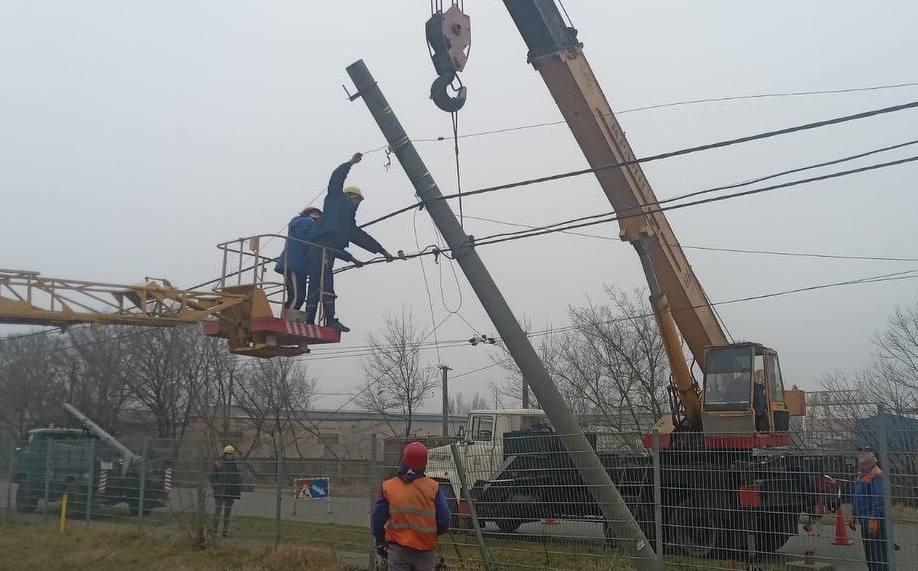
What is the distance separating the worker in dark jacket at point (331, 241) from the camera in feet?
37.6

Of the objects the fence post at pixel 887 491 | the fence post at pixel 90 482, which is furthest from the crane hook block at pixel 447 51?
the fence post at pixel 90 482

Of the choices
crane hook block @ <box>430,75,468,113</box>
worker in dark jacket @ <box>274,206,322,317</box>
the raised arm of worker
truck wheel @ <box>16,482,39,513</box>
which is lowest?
truck wheel @ <box>16,482,39,513</box>

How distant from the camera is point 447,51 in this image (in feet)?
34.4

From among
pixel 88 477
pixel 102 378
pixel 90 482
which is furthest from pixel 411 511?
pixel 102 378

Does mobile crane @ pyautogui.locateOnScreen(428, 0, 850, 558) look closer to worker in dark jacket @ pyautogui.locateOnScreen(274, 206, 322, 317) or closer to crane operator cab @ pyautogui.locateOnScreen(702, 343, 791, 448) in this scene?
crane operator cab @ pyautogui.locateOnScreen(702, 343, 791, 448)

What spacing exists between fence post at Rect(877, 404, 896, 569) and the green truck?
12060mm

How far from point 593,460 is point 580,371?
24.5 meters

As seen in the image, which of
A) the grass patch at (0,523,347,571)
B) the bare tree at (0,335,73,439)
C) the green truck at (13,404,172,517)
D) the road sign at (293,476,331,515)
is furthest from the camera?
the bare tree at (0,335,73,439)

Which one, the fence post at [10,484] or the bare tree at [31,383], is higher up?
the bare tree at [31,383]

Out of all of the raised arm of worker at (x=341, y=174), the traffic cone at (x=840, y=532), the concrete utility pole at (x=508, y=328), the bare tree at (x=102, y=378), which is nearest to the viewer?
the traffic cone at (x=840, y=532)

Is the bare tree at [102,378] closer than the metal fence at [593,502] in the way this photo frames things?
No

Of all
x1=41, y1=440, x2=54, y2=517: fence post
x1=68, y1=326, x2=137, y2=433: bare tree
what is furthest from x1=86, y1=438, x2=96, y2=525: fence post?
x1=68, y1=326, x2=137, y2=433: bare tree

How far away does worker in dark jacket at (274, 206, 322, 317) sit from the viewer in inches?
450

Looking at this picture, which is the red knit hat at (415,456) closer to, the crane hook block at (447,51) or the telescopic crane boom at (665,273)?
the crane hook block at (447,51)
